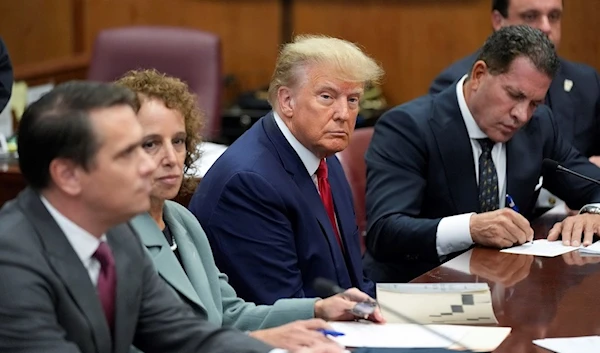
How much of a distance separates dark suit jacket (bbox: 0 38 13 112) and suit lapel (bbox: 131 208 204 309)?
233 centimetres

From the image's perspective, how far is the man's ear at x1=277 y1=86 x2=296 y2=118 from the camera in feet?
9.36

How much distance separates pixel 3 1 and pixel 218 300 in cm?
480

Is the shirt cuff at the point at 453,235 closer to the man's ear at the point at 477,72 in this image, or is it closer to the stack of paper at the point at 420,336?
the man's ear at the point at 477,72

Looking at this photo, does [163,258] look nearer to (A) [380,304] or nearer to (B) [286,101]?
(A) [380,304]

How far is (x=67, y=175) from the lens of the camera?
68.5 inches

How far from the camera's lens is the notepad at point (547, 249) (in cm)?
304

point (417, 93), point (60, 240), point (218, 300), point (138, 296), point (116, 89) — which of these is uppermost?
point (116, 89)

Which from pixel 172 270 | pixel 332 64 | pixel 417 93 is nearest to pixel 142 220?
pixel 172 270

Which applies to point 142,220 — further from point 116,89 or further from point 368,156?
point 368,156

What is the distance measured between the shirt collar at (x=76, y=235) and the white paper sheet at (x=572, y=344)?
972 mm

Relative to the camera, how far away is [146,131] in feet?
7.44

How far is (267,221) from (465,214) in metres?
0.80

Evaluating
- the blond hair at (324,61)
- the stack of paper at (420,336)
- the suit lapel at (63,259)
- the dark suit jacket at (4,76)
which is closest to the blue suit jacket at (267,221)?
the blond hair at (324,61)

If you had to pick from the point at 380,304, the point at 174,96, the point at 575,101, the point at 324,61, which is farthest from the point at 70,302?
the point at 575,101
